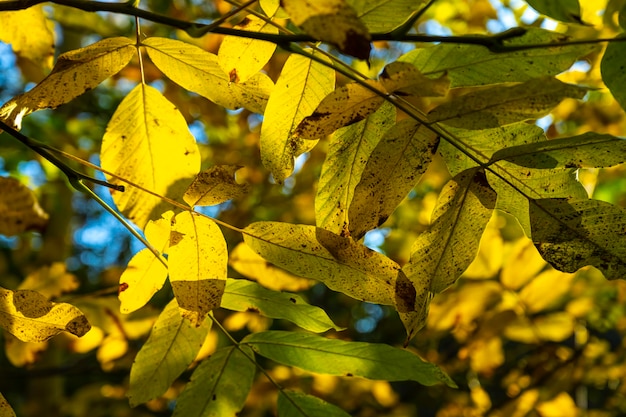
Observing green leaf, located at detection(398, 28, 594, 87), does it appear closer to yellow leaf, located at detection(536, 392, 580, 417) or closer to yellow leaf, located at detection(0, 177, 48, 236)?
yellow leaf, located at detection(0, 177, 48, 236)

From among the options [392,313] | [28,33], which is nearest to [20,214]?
[28,33]

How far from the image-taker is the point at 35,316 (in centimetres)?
59

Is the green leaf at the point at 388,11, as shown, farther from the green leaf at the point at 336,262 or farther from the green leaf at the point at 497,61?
the green leaf at the point at 336,262

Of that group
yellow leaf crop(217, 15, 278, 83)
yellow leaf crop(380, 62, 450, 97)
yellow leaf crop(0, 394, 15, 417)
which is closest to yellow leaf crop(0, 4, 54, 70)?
yellow leaf crop(217, 15, 278, 83)

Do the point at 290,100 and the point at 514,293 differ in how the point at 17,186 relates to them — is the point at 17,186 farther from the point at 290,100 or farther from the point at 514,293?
the point at 514,293

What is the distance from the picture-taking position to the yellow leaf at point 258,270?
113 cm

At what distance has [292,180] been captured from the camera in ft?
7.66

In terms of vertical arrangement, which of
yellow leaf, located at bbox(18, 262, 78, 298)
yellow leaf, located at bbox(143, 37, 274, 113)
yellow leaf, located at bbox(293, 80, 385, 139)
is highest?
yellow leaf, located at bbox(293, 80, 385, 139)

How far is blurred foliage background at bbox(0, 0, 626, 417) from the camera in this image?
142 centimetres

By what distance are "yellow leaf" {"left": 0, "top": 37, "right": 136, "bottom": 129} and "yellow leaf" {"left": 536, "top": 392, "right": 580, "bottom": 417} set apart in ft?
4.79

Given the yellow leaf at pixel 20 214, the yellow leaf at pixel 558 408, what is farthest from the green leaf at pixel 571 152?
the yellow leaf at pixel 558 408

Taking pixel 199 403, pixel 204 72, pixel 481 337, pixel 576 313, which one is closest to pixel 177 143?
pixel 204 72

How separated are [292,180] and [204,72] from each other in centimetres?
165

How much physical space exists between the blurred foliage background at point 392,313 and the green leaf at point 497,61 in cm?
38
